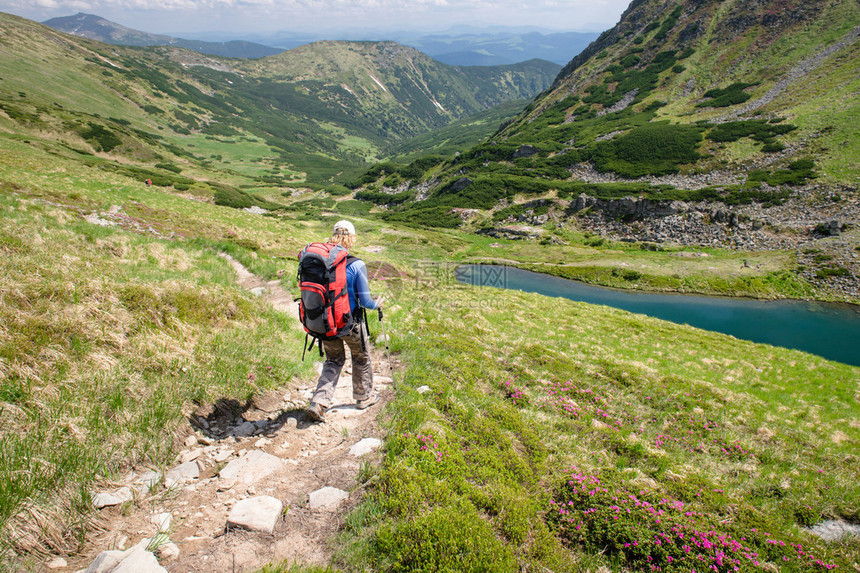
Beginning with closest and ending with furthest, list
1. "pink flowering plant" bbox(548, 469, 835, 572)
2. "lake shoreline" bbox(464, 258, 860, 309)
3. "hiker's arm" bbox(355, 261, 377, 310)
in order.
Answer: "pink flowering plant" bbox(548, 469, 835, 572), "hiker's arm" bbox(355, 261, 377, 310), "lake shoreline" bbox(464, 258, 860, 309)

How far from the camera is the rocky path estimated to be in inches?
153

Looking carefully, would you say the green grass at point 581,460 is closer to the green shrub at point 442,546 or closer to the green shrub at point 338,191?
the green shrub at point 442,546

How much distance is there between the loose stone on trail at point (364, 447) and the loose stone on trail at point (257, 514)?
161cm

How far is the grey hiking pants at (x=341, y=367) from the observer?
24.0ft

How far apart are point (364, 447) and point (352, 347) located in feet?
6.64

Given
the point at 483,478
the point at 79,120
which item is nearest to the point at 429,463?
the point at 483,478

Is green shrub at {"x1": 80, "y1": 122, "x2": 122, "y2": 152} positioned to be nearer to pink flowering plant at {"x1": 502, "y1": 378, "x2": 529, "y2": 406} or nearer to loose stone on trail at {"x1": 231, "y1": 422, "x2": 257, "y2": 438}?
loose stone on trail at {"x1": 231, "y1": 422, "x2": 257, "y2": 438}

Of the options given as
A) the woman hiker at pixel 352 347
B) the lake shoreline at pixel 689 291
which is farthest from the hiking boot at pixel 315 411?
the lake shoreline at pixel 689 291

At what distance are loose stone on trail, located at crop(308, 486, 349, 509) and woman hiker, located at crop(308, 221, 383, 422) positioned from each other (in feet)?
6.69

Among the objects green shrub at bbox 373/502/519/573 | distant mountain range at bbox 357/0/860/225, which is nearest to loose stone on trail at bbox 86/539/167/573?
green shrub at bbox 373/502/519/573

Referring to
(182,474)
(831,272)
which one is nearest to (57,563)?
(182,474)

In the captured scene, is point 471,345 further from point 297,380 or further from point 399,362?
point 297,380

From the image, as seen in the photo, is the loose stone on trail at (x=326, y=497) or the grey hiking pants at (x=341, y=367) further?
the grey hiking pants at (x=341, y=367)

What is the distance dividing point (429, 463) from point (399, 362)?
16.6ft
